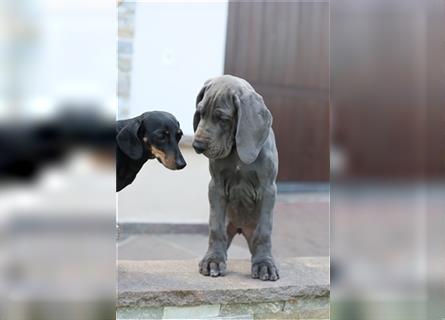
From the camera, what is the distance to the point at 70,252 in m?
0.56

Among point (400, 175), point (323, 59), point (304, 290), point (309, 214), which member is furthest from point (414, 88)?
point (323, 59)

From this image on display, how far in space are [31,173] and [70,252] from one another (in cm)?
11

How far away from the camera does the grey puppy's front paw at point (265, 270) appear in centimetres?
129

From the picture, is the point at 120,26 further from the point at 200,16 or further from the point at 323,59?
the point at 323,59

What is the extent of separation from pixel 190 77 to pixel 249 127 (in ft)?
5.69

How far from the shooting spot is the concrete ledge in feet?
3.84

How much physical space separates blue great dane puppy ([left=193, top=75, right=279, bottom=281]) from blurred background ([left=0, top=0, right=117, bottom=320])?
61 cm

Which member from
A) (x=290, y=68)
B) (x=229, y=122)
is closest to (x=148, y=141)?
(x=229, y=122)

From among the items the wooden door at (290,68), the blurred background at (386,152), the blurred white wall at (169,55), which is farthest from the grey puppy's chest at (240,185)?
the wooden door at (290,68)

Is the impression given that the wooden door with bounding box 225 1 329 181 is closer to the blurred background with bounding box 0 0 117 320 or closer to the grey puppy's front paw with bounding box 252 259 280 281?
the grey puppy's front paw with bounding box 252 259 280 281

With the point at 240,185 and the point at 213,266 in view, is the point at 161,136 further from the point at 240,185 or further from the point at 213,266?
the point at 213,266

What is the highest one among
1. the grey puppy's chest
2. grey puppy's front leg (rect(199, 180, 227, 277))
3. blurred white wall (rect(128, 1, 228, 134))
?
blurred white wall (rect(128, 1, 228, 134))

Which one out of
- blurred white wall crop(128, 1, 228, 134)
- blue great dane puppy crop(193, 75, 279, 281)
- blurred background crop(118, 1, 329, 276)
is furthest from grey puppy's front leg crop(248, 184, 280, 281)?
blurred white wall crop(128, 1, 228, 134)

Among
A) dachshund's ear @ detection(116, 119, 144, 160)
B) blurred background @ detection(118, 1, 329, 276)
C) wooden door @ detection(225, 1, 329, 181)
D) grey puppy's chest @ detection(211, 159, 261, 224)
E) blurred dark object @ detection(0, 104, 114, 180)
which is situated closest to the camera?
blurred dark object @ detection(0, 104, 114, 180)
